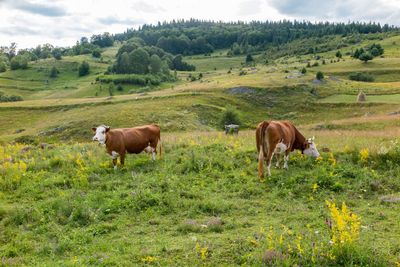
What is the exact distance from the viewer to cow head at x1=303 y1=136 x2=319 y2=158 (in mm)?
14305

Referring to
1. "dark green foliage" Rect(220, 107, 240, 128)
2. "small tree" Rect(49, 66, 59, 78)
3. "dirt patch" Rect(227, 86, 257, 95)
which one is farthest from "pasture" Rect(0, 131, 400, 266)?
"small tree" Rect(49, 66, 59, 78)

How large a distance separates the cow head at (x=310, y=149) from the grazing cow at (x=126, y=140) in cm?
607

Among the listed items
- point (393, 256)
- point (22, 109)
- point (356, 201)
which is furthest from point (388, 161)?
point (22, 109)

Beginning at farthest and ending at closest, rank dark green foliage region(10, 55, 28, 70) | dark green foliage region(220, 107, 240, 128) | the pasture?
dark green foliage region(10, 55, 28, 70) < dark green foliage region(220, 107, 240, 128) < the pasture

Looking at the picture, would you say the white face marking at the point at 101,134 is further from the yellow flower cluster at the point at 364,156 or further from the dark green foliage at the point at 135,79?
the dark green foliage at the point at 135,79

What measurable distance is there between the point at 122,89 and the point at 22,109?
141 feet

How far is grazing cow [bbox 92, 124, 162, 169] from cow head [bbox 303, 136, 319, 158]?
19.9ft

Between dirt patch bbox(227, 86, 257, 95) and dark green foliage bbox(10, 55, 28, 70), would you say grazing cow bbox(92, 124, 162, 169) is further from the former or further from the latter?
dark green foliage bbox(10, 55, 28, 70)

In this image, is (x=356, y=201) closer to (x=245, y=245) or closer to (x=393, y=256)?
(x=393, y=256)

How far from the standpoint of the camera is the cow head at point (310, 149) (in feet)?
46.9

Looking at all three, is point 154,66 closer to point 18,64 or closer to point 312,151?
point 18,64

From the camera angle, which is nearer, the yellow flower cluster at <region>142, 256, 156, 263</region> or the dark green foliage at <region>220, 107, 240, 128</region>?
the yellow flower cluster at <region>142, 256, 156, 263</region>

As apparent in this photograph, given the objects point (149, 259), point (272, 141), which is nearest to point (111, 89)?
point (272, 141)

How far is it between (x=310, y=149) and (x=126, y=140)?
716 cm
